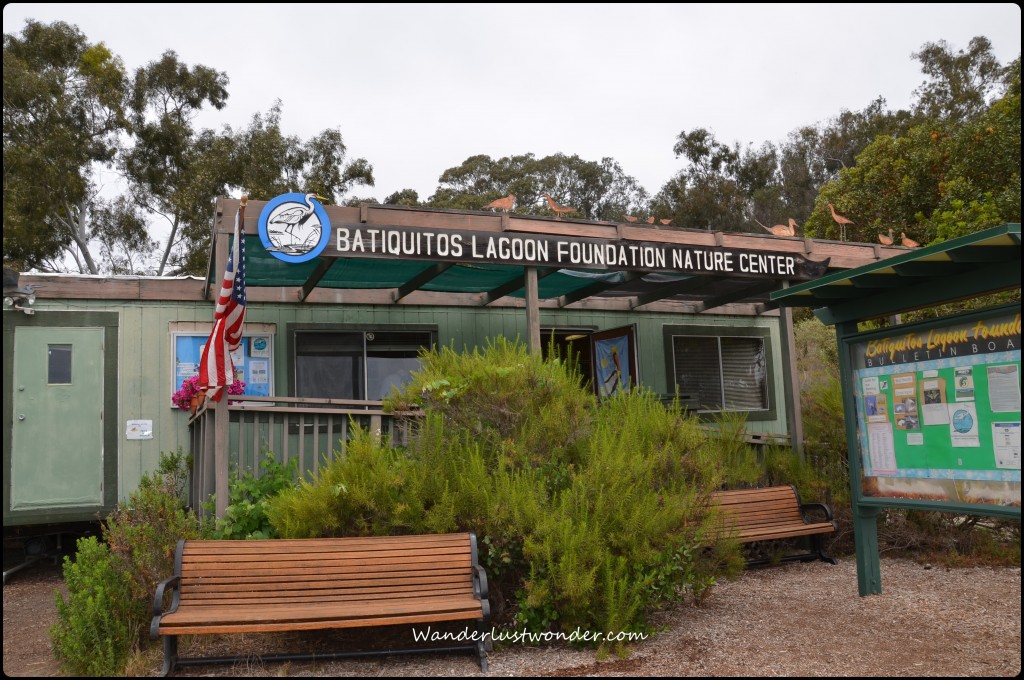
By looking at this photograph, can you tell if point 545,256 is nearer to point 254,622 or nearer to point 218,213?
point 218,213

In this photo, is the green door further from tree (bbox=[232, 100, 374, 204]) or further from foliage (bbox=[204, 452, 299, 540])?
tree (bbox=[232, 100, 374, 204])

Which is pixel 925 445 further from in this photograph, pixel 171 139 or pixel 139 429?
pixel 171 139

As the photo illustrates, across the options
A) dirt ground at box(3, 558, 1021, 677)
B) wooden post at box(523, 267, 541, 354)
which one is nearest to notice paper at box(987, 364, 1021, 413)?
dirt ground at box(3, 558, 1021, 677)

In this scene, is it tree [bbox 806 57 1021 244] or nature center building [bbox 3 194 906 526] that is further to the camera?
tree [bbox 806 57 1021 244]

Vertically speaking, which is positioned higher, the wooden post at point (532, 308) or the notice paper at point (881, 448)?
the wooden post at point (532, 308)

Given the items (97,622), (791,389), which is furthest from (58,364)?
(791,389)

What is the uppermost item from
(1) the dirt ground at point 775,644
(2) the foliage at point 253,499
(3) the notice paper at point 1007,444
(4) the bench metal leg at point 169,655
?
(3) the notice paper at point 1007,444

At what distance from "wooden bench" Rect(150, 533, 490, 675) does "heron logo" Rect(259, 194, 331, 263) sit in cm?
281

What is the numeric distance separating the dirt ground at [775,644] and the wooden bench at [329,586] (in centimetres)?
17

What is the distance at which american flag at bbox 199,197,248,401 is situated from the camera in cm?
583

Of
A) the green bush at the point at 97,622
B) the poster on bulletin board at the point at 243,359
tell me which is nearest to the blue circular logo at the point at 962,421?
the green bush at the point at 97,622

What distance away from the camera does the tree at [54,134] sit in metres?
20.9

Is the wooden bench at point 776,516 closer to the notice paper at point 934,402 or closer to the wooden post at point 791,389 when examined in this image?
the wooden post at point 791,389

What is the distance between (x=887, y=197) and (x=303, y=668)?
19.0 m
